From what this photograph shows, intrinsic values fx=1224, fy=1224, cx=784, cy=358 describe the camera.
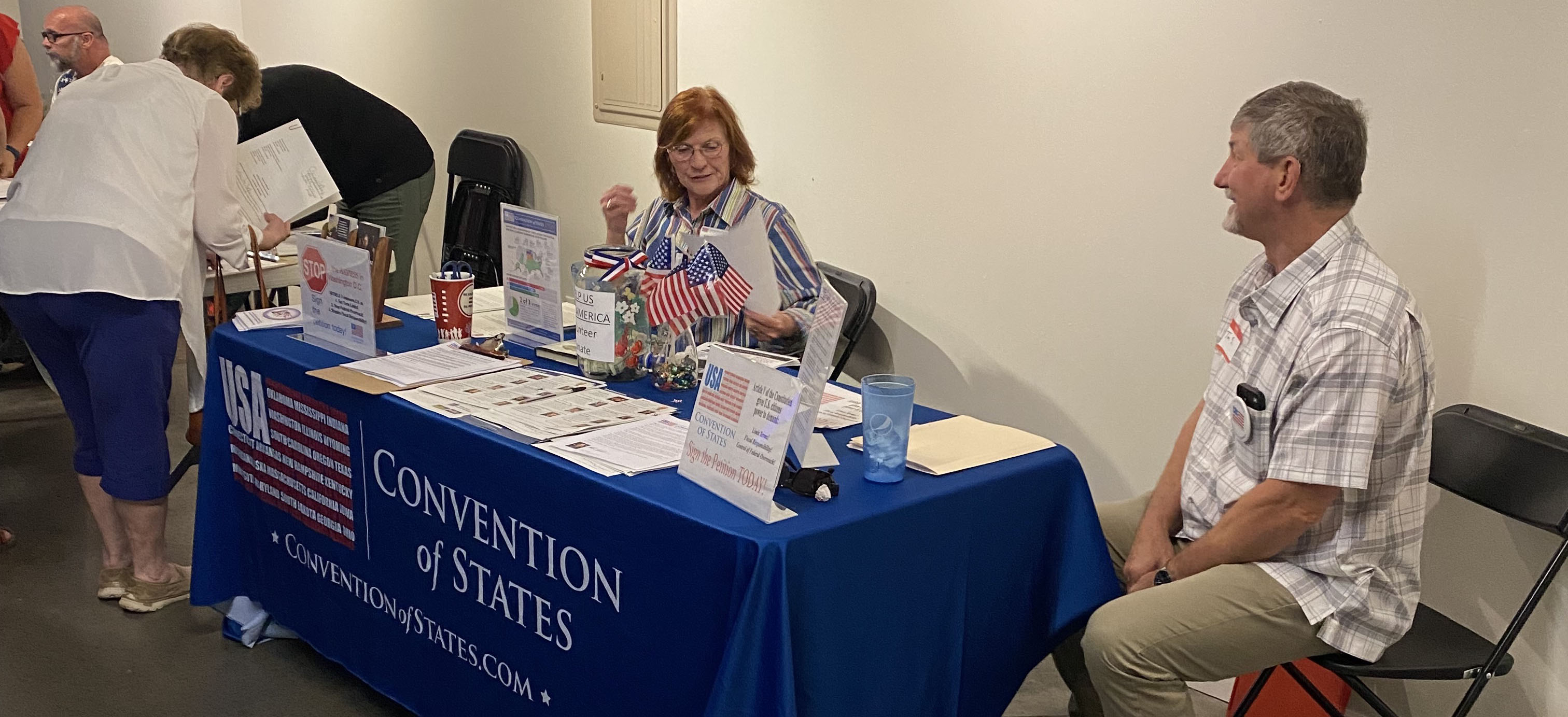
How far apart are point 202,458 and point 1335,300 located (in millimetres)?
2468

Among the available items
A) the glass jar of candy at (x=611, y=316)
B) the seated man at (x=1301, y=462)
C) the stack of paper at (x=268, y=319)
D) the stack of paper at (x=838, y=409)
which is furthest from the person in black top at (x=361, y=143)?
the seated man at (x=1301, y=462)

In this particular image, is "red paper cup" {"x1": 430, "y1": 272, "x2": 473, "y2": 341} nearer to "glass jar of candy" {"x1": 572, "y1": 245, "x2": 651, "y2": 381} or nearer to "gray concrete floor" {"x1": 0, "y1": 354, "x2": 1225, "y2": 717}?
"glass jar of candy" {"x1": 572, "y1": 245, "x2": 651, "y2": 381}

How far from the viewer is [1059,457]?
2.12 metres

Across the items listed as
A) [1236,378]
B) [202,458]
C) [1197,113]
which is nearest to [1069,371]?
[1197,113]

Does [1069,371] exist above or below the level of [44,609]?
above

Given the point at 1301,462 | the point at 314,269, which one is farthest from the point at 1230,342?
the point at 314,269

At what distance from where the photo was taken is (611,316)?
2381 mm

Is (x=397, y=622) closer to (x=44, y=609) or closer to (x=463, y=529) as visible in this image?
(x=463, y=529)

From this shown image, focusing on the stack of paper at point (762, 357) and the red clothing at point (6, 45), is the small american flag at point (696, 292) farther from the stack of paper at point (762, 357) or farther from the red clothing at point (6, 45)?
the red clothing at point (6, 45)

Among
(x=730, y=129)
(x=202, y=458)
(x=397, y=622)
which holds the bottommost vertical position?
(x=397, y=622)

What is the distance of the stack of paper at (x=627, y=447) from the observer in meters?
1.98

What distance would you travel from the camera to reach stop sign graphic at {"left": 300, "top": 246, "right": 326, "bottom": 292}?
8.79 ft

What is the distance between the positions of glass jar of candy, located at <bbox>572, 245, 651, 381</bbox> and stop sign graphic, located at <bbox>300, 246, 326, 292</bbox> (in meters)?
0.63

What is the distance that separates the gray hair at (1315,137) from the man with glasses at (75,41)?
14.4 feet
